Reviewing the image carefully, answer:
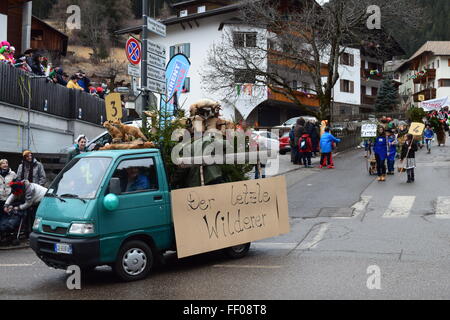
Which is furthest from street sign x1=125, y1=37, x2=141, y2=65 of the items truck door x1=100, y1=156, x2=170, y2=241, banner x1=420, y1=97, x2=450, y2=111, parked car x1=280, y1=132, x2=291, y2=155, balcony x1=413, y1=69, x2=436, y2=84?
balcony x1=413, y1=69, x2=436, y2=84

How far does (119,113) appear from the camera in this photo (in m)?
13.2

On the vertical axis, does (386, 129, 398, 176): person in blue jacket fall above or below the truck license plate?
above

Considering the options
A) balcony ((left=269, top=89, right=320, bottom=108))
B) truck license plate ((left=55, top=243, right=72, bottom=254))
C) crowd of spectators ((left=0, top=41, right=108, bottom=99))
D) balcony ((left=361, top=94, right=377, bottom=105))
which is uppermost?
balcony ((left=361, top=94, right=377, bottom=105))

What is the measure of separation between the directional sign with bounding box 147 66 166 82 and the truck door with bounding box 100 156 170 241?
4.92 m

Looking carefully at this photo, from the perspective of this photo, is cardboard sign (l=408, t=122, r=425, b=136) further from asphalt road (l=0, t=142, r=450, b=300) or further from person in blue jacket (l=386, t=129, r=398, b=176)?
asphalt road (l=0, t=142, r=450, b=300)

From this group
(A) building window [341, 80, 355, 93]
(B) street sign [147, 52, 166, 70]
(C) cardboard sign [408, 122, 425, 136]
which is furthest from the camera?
(A) building window [341, 80, 355, 93]

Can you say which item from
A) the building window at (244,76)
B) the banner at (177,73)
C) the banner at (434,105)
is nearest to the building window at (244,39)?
the building window at (244,76)

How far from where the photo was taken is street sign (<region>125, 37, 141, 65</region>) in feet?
47.4

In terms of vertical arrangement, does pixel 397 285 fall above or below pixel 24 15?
below

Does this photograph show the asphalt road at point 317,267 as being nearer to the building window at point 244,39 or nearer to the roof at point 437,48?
the building window at point 244,39

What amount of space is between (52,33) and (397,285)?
131 feet

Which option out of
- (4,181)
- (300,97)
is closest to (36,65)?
(4,181)
